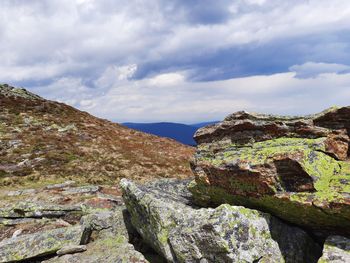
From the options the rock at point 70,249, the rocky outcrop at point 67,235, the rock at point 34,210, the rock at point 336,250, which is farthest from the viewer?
the rock at point 34,210

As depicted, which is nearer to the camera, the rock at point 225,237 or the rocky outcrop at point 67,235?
the rock at point 225,237

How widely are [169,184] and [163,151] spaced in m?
28.7

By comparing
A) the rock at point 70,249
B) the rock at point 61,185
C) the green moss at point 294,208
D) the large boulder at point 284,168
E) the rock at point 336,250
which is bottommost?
the rock at point 61,185

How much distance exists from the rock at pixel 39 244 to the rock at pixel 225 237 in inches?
151

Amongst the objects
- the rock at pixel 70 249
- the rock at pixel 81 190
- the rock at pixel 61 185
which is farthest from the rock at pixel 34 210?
the rock at pixel 61 185

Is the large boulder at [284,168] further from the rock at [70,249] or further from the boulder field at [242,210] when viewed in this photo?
the rock at [70,249]

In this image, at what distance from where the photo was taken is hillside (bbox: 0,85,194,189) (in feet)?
120

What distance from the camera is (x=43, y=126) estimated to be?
51188mm

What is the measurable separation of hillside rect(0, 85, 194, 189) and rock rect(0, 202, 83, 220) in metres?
11.6

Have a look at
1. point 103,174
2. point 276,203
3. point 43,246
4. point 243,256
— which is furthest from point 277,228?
point 103,174

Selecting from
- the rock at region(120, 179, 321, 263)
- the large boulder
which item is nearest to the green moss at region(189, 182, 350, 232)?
the large boulder

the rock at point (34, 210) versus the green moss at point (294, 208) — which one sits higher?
the green moss at point (294, 208)

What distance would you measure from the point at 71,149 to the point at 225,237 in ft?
115

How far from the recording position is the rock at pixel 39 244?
15016 mm
